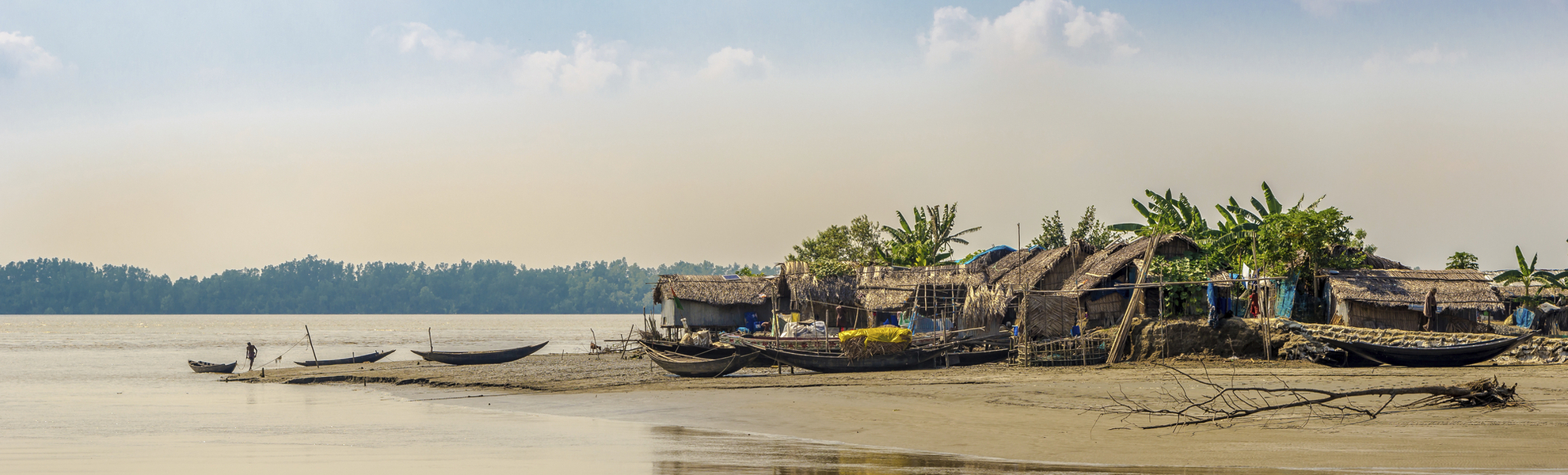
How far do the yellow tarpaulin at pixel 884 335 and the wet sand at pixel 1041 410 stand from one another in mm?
981

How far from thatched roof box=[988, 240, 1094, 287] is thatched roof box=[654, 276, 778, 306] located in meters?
6.29

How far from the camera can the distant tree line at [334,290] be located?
14212 cm

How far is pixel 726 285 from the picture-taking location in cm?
3112

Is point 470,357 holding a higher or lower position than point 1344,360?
lower

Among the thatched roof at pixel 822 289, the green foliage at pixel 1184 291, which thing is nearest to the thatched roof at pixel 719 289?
the thatched roof at pixel 822 289

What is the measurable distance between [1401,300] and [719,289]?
56.2 ft

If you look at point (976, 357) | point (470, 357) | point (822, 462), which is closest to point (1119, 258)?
point (976, 357)

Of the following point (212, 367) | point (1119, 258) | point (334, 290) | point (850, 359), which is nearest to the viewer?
point (850, 359)

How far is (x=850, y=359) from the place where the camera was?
21.6m

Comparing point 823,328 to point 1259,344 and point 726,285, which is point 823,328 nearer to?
point 726,285

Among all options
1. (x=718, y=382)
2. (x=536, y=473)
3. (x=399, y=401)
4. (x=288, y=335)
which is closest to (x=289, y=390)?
(x=399, y=401)

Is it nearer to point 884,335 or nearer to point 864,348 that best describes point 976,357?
point 884,335

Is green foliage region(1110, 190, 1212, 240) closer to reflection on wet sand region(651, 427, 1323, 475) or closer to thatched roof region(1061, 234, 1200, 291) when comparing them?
thatched roof region(1061, 234, 1200, 291)

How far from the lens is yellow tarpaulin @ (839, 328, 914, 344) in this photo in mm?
21719
